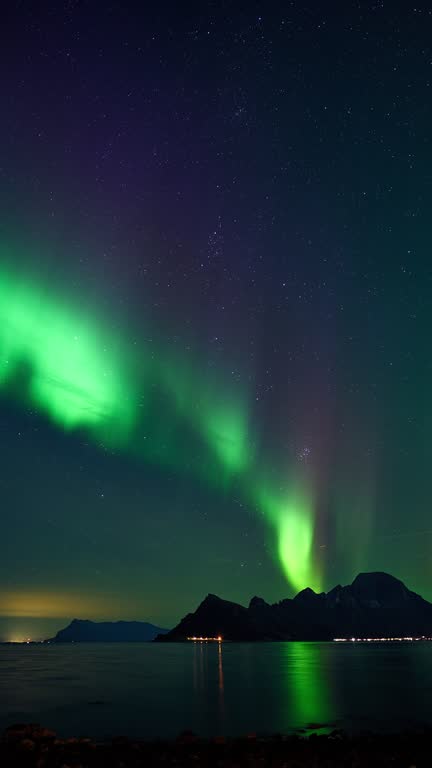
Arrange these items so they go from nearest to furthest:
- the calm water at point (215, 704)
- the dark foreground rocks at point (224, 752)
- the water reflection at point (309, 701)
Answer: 1. the dark foreground rocks at point (224, 752)
2. the calm water at point (215, 704)
3. the water reflection at point (309, 701)

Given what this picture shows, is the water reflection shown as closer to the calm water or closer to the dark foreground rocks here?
the calm water

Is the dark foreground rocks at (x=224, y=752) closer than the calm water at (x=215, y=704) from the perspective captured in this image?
Yes

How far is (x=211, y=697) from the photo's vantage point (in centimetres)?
5116

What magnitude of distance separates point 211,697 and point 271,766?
102 feet

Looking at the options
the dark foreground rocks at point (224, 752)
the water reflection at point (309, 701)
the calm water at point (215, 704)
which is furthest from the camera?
the water reflection at point (309, 701)

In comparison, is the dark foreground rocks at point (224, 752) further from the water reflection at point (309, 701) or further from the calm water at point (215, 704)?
the water reflection at point (309, 701)

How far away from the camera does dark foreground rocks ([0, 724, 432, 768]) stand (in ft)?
76.2

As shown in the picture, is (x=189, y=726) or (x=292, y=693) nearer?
(x=189, y=726)

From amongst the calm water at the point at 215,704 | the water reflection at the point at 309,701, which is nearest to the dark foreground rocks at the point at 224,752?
the calm water at the point at 215,704

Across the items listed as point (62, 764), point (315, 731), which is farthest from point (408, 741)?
point (62, 764)

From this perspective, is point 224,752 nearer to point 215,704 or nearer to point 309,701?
point 215,704

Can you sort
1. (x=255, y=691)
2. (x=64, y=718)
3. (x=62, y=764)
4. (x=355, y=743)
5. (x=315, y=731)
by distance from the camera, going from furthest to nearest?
1. (x=255, y=691)
2. (x=64, y=718)
3. (x=315, y=731)
4. (x=355, y=743)
5. (x=62, y=764)

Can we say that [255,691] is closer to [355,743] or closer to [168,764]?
[355,743]

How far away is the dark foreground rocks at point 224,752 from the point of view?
914 inches
